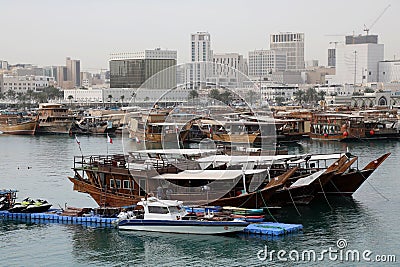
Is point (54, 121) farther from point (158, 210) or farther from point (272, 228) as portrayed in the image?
point (272, 228)

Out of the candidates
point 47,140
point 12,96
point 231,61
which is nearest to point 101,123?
point 47,140

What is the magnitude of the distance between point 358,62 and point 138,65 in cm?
6759

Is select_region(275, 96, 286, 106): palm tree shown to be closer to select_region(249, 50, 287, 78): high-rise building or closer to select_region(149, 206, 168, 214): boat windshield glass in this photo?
select_region(249, 50, 287, 78): high-rise building

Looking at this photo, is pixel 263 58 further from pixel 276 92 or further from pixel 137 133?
pixel 137 133

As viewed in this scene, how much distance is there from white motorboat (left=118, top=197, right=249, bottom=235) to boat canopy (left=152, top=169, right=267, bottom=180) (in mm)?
1843

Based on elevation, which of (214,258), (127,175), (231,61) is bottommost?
(214,258)

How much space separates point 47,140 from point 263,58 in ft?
482

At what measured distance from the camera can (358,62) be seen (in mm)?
158875

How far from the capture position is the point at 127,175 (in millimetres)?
22109

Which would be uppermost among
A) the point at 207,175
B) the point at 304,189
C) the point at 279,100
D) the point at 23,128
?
the point at 279,100

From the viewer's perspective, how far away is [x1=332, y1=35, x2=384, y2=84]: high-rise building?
6188 inches

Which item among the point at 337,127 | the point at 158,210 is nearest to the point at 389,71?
the point at 337,127

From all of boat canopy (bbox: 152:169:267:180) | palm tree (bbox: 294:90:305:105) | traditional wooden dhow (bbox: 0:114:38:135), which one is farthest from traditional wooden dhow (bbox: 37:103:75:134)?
palm tree (bbox: 294:90:305:105)

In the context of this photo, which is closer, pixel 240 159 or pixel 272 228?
pixel 272 228
